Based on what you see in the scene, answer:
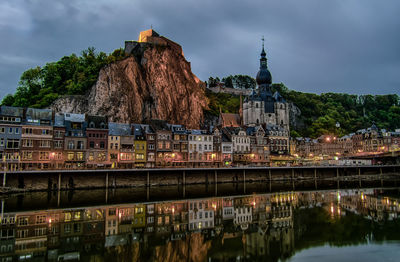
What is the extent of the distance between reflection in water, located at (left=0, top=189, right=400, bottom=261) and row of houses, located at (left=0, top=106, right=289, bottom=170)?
78.0ft

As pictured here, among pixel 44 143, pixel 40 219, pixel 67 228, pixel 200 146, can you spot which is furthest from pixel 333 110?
pixel 67 228

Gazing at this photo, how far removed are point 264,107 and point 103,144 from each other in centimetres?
6884

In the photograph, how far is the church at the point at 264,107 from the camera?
114438 mm

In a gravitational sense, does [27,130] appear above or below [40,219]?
above

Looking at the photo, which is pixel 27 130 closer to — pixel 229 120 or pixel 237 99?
pixel 229 120

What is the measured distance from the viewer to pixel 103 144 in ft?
196

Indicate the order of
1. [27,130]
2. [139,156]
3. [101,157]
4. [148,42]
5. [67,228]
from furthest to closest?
[148,42] → [139,156] → [101,157] → [27,130] → [67,228]

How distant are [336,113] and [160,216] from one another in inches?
5458

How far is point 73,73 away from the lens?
3797 inches

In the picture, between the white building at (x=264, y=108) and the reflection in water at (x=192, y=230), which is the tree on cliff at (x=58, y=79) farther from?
the reflection in water at (x=192, y=230)

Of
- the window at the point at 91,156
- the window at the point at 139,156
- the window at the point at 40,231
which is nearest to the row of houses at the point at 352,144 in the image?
the window at the point at 139,156

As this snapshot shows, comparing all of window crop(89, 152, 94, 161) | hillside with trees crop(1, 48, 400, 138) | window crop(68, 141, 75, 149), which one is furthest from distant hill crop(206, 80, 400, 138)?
window crop(68, 141, 75, 149)

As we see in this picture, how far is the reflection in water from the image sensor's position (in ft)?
65.4

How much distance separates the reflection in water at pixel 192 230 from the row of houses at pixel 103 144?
78.0 ft
